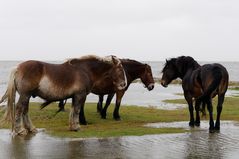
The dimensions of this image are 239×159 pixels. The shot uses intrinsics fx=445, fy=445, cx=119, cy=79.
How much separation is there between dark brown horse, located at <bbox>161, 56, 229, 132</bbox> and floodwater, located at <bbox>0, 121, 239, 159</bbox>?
3.78 ft

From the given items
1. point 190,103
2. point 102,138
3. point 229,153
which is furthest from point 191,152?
point 190,103

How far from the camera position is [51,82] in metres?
11.9

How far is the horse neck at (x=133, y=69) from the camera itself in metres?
16.2

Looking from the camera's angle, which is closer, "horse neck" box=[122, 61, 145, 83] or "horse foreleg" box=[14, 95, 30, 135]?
"horse foreleg" box=[14, 95, 30, 135]

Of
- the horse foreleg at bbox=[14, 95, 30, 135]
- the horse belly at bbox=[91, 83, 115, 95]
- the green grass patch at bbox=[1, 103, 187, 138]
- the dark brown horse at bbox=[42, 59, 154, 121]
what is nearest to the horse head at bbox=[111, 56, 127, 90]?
the green grass patch at bbox=[1, 103, 187, 138]

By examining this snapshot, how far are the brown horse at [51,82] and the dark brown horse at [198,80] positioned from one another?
105 inches

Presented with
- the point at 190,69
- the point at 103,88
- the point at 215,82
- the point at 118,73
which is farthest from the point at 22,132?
the point at 190,69

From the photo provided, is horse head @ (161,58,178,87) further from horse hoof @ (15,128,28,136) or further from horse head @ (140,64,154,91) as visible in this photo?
horse hoof @ (15,128,28,136)

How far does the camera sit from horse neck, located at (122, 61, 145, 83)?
16.2 metres

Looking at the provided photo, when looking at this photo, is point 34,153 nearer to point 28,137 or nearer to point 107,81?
point 28,137

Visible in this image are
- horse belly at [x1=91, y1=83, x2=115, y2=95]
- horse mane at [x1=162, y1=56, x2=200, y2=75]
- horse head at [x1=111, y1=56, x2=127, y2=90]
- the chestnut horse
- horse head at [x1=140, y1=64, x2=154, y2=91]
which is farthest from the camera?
horse head at [x1=140, y1=64, x2=154, y2=91]

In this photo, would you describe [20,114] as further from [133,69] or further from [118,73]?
[133,69]

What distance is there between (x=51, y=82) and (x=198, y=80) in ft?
15.1

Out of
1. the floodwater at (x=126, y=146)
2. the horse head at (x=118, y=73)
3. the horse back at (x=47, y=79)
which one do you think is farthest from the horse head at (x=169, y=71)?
the horse back at (x=47, y=79)
